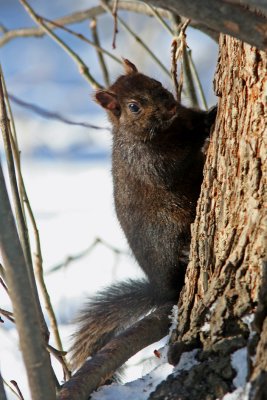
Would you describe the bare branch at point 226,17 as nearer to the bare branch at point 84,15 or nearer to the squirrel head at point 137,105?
the squirrel head at point 137,105

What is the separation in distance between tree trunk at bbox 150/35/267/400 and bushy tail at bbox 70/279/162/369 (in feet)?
2.15

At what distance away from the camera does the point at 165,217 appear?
102 inches

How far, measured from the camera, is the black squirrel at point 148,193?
2535 millimetres

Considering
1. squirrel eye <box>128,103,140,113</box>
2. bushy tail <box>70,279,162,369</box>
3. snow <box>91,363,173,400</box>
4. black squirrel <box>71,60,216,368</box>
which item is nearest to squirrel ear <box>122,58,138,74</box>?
black squirrel <box>71,60,216,368</box>

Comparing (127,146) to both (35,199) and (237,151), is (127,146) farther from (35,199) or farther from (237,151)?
(35,199)

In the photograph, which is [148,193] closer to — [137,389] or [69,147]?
[137,389]

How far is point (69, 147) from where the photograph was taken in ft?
21.4

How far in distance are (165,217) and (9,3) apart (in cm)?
563

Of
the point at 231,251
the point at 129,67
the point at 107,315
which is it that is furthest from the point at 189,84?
the point at 231,251

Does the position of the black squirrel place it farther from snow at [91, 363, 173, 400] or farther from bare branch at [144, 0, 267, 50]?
bare branch at [144, 0, 267, 50]

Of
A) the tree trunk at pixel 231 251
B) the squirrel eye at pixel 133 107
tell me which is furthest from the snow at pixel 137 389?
the squirrel eye at pixel 133 107

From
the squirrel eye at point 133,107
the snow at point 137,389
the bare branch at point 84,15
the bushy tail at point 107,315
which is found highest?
the bare branch at point 84,15

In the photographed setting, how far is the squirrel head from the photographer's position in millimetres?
2830

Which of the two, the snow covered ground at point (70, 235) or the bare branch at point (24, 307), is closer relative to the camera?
the bare branch at point (24, 307)
